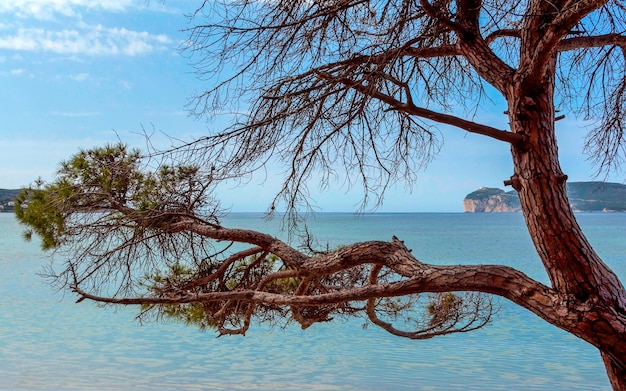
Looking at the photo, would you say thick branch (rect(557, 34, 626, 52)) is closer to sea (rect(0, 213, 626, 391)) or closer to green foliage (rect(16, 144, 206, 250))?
green foliage (rect(16, 144, 206, 250))

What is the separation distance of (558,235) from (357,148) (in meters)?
1.13

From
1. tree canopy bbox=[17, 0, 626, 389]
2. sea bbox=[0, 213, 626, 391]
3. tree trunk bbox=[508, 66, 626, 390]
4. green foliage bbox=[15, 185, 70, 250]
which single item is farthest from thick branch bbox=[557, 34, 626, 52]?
sea bbox=[0, 213, 626, 391]

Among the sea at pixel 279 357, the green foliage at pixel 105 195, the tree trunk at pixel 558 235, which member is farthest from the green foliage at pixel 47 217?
the sea at pixel 279 357

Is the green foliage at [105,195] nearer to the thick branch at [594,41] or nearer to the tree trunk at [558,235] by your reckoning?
the tree trunk at [558,235]

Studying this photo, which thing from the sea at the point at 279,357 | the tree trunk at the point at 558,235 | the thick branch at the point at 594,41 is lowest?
the sea at the point at 279,357

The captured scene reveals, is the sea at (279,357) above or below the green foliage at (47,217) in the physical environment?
below

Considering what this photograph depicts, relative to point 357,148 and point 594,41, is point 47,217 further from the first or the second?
point 594,41

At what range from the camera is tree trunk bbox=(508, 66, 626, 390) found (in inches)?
97.0

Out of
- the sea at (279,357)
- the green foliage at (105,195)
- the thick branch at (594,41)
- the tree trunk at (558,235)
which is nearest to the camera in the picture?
the tree trunk at (558,235)

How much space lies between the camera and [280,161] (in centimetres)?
303

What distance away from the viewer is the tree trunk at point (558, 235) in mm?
2463

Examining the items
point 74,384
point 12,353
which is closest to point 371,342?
point 74,384

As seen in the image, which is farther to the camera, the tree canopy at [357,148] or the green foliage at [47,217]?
the green foliage at [47,217]

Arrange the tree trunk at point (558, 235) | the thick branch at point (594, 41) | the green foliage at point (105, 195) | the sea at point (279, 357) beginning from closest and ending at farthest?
the tree trunk at point (558, 235), the thick branch at point (594, 41), the green foliage at point (105, 195), the sea at point (279, 357)
